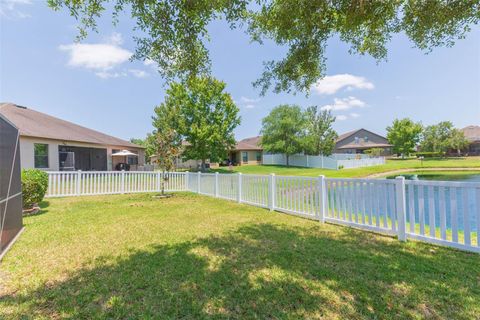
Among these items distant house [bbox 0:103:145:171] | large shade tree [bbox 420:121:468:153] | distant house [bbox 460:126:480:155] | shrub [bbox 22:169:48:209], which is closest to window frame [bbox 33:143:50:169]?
distant house [bbox 0:103:145:171]

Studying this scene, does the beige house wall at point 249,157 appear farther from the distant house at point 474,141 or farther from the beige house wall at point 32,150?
the distant house at point 474,141

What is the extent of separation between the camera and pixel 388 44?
218 inches

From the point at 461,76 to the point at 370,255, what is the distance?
948 cm

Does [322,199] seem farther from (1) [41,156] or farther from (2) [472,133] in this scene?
(2) [472,133]

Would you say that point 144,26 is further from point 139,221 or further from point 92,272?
point 139,221

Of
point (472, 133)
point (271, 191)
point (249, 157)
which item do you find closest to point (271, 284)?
point (271, 191)

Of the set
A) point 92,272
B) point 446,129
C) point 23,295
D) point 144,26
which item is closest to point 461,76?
point 144,26

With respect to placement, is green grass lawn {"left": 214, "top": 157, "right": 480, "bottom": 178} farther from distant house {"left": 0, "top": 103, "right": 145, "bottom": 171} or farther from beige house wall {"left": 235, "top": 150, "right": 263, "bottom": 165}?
distant house {"left": 0, "top": 103, "right": 145, "bottom": 171}

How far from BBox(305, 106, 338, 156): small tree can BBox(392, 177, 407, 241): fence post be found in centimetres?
2815

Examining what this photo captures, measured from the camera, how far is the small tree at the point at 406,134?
41625mm

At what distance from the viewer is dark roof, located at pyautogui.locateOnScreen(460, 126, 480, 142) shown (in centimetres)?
4050

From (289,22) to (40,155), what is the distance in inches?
648

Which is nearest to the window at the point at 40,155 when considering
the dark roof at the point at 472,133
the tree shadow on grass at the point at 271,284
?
the tree shadow on grass at the point at 271,284

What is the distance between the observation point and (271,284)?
2955mm
